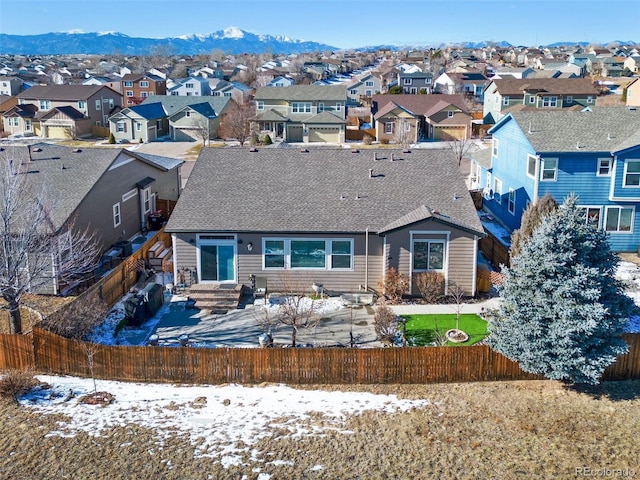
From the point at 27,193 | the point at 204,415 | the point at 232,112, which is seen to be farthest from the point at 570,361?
the point at 232,112

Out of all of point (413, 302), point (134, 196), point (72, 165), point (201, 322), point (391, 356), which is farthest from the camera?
point (134, 196)

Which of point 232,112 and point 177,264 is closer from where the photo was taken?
point 177,264

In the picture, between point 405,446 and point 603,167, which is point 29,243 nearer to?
point 405,446

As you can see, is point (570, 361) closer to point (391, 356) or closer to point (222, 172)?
point (391, 356)

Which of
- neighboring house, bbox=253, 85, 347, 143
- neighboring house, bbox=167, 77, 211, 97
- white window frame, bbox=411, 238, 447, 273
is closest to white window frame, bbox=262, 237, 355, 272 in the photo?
white window frame, bbox=411, 238, 447, 273

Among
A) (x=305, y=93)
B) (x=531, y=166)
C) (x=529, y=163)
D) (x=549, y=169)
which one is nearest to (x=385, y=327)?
(x=549, y=169)

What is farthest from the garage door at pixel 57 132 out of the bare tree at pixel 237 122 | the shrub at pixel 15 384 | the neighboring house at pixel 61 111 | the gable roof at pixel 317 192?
the shrub at pixel 15 384

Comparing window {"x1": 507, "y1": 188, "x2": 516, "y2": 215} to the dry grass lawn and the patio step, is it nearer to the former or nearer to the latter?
the patio step
